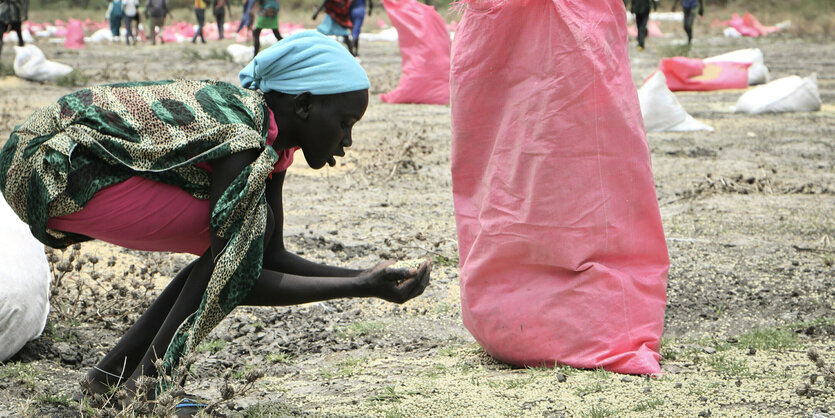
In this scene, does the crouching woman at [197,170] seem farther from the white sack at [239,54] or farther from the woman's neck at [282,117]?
the white sack at [239,54]

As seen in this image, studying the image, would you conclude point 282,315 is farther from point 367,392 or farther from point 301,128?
point 301,128

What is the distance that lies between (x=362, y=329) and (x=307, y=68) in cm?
125

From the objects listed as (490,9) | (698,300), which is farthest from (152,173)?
(698,300)

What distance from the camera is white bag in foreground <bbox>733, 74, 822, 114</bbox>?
8086mm

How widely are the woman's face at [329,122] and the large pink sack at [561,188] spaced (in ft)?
1.53

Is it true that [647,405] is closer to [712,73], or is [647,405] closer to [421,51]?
[421,51]

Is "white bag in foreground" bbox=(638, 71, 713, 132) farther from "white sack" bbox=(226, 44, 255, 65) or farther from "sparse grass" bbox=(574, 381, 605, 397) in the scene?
"white sack" bbox=(226, 44, 255, 65)

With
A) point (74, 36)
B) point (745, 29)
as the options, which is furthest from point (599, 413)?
point (745, 29)

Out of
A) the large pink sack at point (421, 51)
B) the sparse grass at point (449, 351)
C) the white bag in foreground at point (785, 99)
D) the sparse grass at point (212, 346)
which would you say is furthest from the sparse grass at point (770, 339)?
the large pink sack at point (421, 51)

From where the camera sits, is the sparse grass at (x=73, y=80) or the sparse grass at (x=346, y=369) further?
the sparse grass at (x=73, y=80)

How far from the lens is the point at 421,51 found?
837 centimetres

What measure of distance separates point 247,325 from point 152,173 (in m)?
1.28

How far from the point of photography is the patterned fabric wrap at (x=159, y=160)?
1.89m

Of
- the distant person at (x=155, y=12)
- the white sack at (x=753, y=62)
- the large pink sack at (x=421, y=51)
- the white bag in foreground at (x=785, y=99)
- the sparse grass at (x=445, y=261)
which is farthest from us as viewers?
the distant person at (x=155, y=12)
